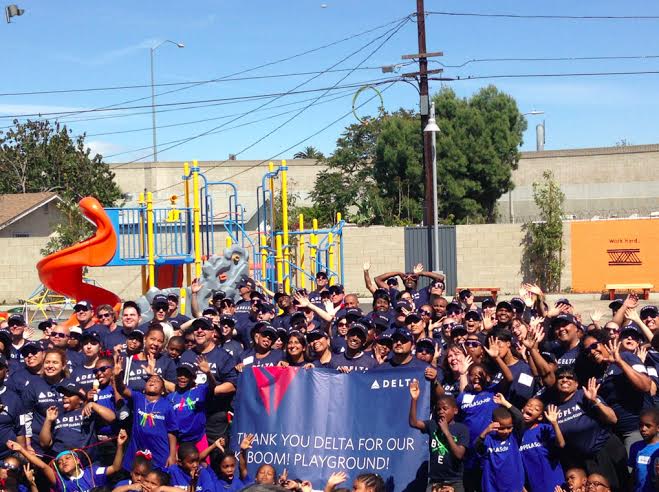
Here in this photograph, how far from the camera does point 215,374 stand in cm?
763

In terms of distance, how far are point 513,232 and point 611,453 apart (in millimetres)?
23043

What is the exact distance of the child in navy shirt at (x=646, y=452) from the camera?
5.58 meters

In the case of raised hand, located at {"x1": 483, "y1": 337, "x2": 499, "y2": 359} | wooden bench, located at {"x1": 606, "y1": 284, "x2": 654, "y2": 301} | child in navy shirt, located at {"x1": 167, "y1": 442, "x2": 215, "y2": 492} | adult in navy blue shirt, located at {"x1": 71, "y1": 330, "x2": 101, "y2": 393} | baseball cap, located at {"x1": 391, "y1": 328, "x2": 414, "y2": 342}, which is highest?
baseball cap, located at {"x1": 391, "y1": 328, "x2": 414, "y2": 342}

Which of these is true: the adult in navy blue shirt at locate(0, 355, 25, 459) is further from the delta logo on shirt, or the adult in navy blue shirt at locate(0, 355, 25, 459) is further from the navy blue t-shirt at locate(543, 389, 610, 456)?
the navy blue t-shirt at locate(543, 389, 610, 456)

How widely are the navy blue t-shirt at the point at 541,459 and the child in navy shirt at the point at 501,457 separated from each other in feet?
0.25

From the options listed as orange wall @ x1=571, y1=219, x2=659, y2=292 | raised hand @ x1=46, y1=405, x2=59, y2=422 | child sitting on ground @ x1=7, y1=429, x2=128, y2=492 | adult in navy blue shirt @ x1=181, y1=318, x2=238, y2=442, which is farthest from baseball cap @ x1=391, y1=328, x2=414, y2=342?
orange wall @ x1=571, y1=219, x2=659, y2=292

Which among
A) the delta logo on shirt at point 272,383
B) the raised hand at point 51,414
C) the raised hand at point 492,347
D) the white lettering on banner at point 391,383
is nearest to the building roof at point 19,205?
the raised hand at point 51,414

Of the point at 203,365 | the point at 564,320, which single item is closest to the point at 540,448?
the point at 564,320

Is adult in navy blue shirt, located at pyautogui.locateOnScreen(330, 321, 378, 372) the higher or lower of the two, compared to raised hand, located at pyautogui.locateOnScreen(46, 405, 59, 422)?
higher

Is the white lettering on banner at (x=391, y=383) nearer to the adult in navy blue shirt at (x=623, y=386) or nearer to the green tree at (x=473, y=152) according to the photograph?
the adult in navy blue shirt at (x=623, y=386)

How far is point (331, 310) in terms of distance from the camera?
33.0ft

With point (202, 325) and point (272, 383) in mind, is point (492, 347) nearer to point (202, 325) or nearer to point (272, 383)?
point (272, 383)

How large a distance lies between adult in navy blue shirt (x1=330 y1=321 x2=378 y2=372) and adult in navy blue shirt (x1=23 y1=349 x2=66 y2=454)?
7.72 ft

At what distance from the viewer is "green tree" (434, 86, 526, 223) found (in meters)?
38.1
